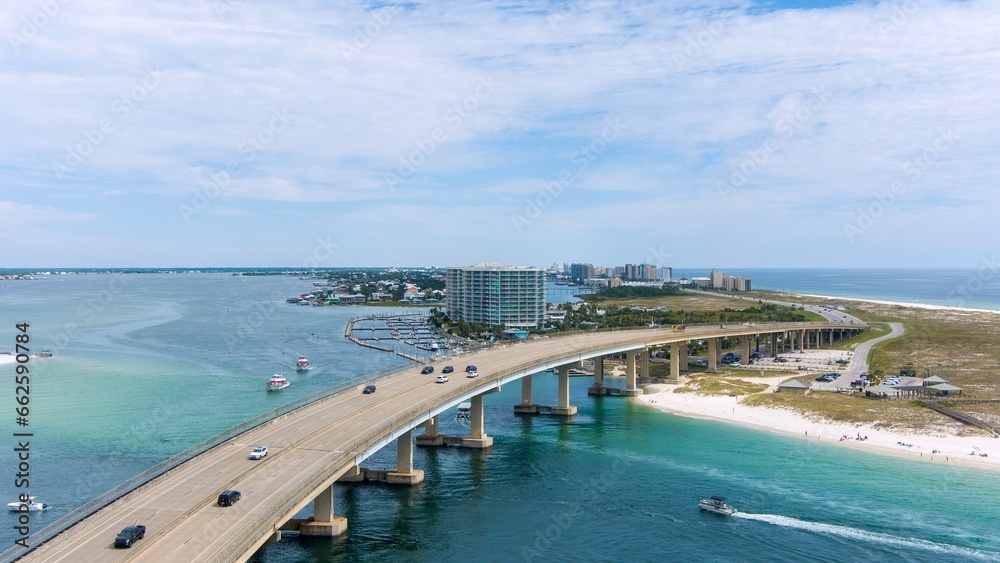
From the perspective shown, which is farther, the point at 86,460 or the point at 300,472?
the point at 86,460

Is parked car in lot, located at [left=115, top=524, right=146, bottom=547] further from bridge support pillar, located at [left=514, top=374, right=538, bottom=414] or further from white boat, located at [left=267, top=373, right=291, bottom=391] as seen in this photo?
white boat, located at [left=267, top=373, right=291, bottom=391]

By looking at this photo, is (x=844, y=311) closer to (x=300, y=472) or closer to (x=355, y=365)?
(x=355, y=365)

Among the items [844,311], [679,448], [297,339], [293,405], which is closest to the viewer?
[293,405]

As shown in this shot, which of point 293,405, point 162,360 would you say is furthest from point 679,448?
point 162,360

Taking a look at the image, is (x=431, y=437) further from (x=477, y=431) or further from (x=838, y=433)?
(x=838, y=433)

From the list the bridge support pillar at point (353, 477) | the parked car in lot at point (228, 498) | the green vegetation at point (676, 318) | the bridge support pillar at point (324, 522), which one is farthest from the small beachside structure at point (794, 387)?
the parked car in lot at point (228, 498)

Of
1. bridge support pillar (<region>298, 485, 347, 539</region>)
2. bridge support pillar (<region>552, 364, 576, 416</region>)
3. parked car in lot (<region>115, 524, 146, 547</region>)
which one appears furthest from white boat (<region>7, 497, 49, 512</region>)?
bridge support pillar (<region>552, 364, 576, 416</region>)
